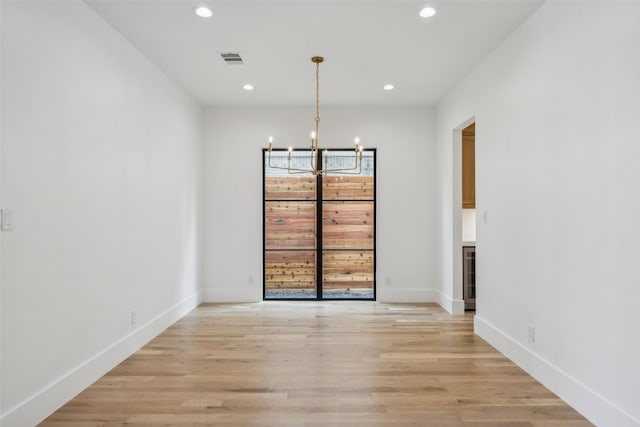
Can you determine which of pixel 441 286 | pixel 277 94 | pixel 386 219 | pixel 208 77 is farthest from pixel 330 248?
pixel 208 77

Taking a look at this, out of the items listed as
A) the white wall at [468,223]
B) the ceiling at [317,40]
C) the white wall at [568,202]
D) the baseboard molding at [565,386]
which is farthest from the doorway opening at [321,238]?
the baseboard molding at [565,386]

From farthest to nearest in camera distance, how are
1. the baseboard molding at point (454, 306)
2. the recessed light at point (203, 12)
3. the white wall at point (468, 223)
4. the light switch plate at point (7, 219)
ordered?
the white wall at point (468, 223)
the baseboard molding at point (454, 306)
the recessed light at point (203, 12)
the light switch plate at point (7, 219)

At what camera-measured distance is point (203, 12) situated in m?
3.17

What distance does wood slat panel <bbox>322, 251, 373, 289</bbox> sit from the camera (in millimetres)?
6168

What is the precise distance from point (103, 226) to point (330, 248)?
11.4ft

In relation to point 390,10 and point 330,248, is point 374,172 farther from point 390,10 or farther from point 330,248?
point 390,10

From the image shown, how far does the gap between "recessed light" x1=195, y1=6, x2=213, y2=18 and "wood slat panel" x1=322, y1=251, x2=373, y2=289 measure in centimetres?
374

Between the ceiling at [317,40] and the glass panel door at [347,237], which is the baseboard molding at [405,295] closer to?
the glass panel door at [347,237]

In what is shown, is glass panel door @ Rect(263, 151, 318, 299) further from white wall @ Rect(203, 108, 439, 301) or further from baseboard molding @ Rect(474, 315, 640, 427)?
baseboard molding @ Rect(474, 315, 640, 427)

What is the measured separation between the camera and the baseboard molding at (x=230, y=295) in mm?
5953

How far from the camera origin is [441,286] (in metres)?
5.70

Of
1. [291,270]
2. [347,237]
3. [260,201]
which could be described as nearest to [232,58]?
[260,201]

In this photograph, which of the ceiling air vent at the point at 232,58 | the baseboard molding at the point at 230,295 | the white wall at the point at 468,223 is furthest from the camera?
the baseboard molding at the point at 230,295

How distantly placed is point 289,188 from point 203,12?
3.25 metres
